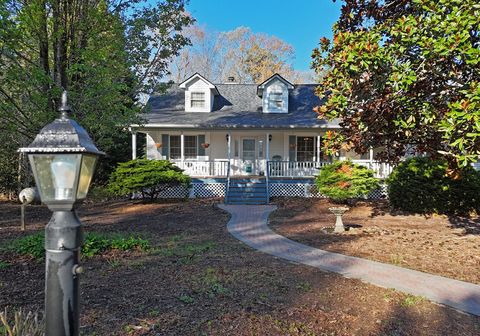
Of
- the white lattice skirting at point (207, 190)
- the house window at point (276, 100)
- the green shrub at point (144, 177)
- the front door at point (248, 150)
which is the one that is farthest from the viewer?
the front door at point (248, 150)

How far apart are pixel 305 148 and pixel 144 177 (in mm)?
8824

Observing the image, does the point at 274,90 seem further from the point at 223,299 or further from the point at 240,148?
the point at 223,299

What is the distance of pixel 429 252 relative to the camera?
7324 mm

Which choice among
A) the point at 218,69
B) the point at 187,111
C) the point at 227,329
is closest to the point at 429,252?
the point at 227,329

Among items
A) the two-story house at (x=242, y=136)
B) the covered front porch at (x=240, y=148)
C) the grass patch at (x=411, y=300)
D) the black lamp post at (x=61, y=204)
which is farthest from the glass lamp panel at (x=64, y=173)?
the covered front porch at (x=240, y=148)

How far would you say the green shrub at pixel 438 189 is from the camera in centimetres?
1183

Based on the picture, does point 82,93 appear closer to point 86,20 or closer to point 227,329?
point 86,20

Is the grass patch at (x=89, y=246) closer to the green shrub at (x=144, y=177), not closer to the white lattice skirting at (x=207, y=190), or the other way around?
the green shrub at (x=144, y=177)

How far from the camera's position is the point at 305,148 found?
752 inches

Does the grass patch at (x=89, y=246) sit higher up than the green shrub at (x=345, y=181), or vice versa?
the green shrub at (x=345, y=181)

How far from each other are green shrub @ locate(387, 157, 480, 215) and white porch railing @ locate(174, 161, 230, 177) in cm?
837

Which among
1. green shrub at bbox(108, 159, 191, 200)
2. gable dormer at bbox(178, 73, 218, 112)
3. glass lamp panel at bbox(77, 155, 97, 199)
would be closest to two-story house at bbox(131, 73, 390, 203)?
gable dormer at bbox(178, 73, 218, 112)

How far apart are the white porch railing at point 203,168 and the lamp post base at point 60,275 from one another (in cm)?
1554

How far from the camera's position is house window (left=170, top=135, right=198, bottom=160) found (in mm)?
19016
